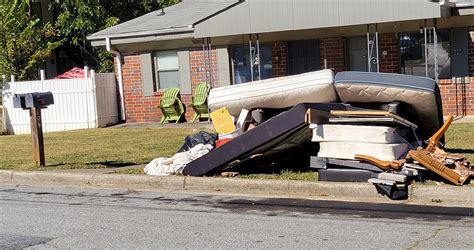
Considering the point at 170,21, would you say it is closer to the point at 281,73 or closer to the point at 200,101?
the point at 200,101

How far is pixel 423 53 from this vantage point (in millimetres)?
18781

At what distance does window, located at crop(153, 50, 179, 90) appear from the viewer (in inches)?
857

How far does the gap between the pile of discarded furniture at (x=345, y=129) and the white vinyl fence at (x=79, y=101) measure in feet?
39.3

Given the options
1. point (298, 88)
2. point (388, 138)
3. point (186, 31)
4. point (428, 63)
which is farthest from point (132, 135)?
point (388, 138)

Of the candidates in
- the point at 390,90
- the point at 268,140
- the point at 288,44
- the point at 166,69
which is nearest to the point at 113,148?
the point at 268,140

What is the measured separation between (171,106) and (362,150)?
12.5m

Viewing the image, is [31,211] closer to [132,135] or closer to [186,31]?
[132,135]

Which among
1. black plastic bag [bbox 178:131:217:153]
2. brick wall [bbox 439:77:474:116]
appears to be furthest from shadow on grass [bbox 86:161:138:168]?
brick wall [bbox 439:77:474:116]

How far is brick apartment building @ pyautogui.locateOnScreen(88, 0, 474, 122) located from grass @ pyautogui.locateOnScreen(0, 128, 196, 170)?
2.40 meters

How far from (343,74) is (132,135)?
9.48 metres

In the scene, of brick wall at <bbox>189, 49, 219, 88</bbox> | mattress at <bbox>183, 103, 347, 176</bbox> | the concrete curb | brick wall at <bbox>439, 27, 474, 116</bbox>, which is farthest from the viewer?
brick wall at <bbox>189, 49, 219, 88</bbox>

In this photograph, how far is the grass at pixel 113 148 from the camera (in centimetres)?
1238

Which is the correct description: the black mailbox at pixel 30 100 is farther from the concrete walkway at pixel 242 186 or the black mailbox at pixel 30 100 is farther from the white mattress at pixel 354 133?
the white mattress at pixel 354 133

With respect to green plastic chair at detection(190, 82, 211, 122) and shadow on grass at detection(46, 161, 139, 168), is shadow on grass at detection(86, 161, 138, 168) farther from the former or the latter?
green plastic chair at detection(190, 82, 211, 122)
